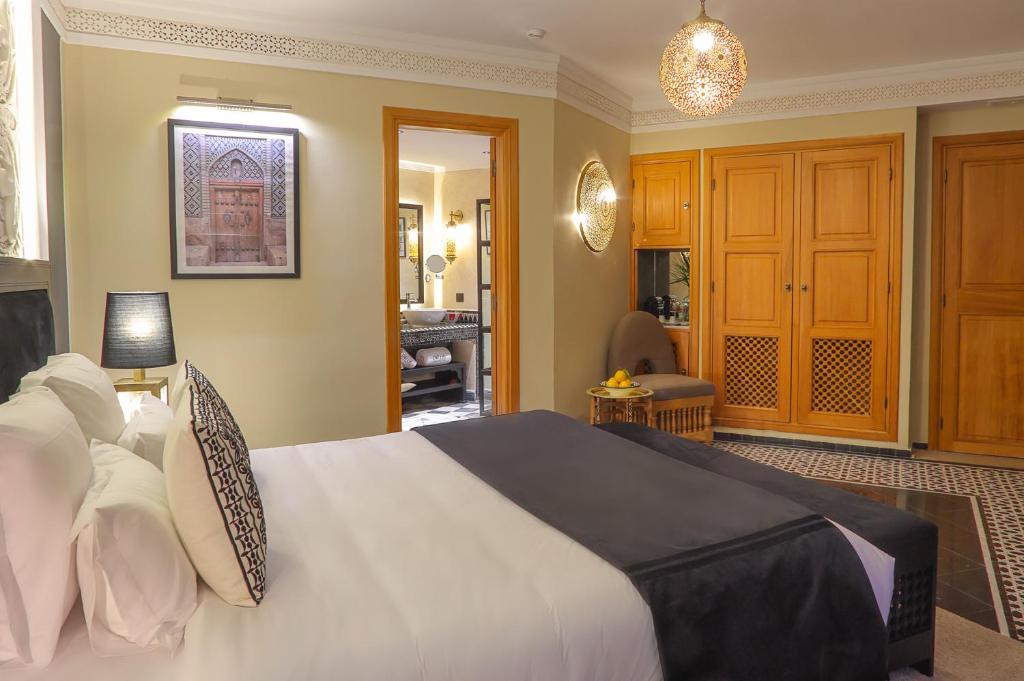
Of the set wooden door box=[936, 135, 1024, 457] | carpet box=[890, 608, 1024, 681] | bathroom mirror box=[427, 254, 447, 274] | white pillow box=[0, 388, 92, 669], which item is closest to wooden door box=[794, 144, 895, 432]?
wooden door box=[936, 135, 1024, 457]

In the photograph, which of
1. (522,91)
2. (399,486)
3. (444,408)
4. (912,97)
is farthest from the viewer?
(444,408)

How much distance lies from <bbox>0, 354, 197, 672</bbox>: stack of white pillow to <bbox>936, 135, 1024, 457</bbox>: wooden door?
17.7 ft

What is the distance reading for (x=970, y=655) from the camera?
240 centimetres

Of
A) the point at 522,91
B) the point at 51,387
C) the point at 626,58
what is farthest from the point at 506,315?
the point at 51,387

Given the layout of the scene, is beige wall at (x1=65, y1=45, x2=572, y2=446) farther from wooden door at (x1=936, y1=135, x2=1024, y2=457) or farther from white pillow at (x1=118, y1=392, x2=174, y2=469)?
wooden door at (x1=936, y1=135, x2=1024, y2=457)

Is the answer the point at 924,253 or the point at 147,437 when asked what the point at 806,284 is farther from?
the point at 147,437

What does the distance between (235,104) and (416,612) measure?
10.7 ft

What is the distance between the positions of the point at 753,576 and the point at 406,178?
21.4 feet

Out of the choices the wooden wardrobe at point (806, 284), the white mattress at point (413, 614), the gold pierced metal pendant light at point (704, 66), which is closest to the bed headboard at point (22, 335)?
the white mattress at point (413, 614)

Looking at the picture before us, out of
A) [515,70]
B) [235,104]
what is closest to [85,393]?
[235,104]

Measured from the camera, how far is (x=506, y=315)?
4.69m

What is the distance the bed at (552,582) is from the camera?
1.39 metres

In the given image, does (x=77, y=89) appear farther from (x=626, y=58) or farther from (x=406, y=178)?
(x=406, y=178)

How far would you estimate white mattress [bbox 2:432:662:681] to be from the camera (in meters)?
1.34
